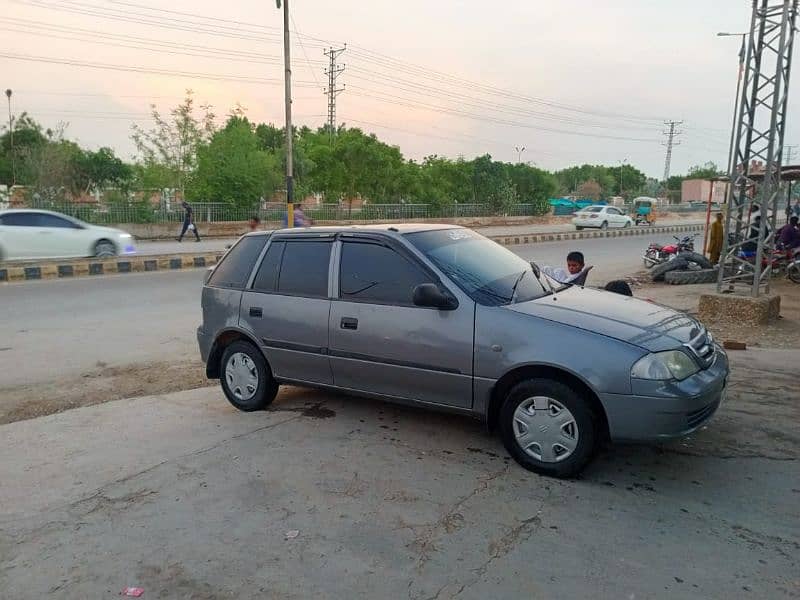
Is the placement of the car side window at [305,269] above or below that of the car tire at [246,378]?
above

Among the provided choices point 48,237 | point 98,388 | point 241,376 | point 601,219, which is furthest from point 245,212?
point 241,376

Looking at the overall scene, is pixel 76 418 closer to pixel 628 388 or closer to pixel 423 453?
pixel 423 453

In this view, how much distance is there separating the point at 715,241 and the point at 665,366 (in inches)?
536

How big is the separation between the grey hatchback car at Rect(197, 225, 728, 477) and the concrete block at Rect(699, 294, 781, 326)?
16.8ft

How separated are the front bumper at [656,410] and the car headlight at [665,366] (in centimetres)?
4

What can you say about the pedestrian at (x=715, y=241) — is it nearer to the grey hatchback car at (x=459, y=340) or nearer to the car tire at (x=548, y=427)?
the grey hatchback car at (x=459, y=340)

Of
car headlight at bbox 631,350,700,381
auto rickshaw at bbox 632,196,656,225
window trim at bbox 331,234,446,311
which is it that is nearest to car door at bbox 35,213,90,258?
window trim at bbox 331,234,446,311

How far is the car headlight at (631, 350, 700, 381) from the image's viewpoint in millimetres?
3559

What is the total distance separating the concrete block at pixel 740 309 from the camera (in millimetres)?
8734

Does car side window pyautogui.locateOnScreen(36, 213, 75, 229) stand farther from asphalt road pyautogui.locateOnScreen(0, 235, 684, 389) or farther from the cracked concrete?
the cracked concrete

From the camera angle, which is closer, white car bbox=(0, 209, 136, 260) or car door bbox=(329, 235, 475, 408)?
car door bbox=(329, 235, 475, 408)

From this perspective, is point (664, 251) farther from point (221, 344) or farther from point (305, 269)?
point (221, 344)

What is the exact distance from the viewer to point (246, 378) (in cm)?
525

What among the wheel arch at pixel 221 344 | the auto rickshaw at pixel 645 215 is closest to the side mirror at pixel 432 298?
the wheel arch at pixel 221 344
